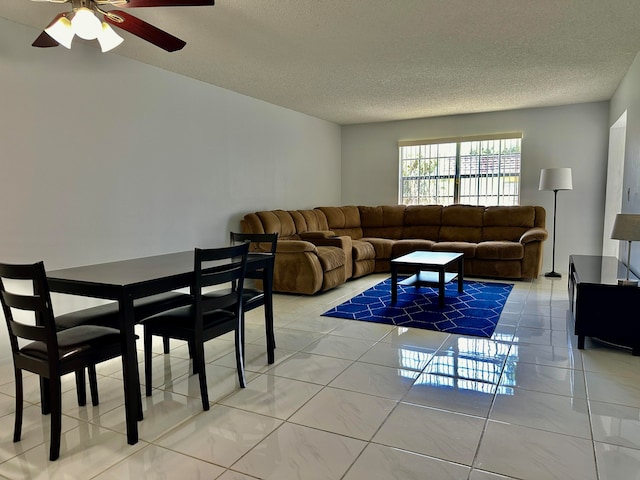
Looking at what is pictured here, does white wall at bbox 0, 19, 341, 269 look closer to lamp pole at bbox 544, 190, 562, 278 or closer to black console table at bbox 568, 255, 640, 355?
black console table at bbox 568, 255, 640, 355

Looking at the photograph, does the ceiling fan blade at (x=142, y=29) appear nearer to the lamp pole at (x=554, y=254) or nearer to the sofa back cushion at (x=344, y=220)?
the sofa back cushion at (x=344, y=220)

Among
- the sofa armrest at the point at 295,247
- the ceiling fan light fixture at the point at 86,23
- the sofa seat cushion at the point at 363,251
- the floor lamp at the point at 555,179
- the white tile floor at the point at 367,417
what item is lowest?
the white tile floor at the point at 367,417

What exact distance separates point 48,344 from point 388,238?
5.53m

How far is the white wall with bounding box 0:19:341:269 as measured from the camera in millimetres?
3066

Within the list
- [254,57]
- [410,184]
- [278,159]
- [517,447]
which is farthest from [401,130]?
[517,447]

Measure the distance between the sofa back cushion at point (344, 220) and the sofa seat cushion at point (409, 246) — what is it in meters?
0.87

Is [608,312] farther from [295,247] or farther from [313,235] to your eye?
[313,235]

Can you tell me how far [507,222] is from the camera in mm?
6125

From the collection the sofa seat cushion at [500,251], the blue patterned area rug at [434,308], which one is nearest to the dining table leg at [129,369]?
the blue patterned area rug at [434,308]

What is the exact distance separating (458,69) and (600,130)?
2975 millimetres

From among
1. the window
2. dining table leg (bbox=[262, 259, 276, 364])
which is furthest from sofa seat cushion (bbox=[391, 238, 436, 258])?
dining table leg (bbox=[262, 259, 276, 364])

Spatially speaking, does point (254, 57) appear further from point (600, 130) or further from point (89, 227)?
point (600, 130)

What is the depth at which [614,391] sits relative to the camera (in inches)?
96.3

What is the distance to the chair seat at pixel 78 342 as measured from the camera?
1.93m
